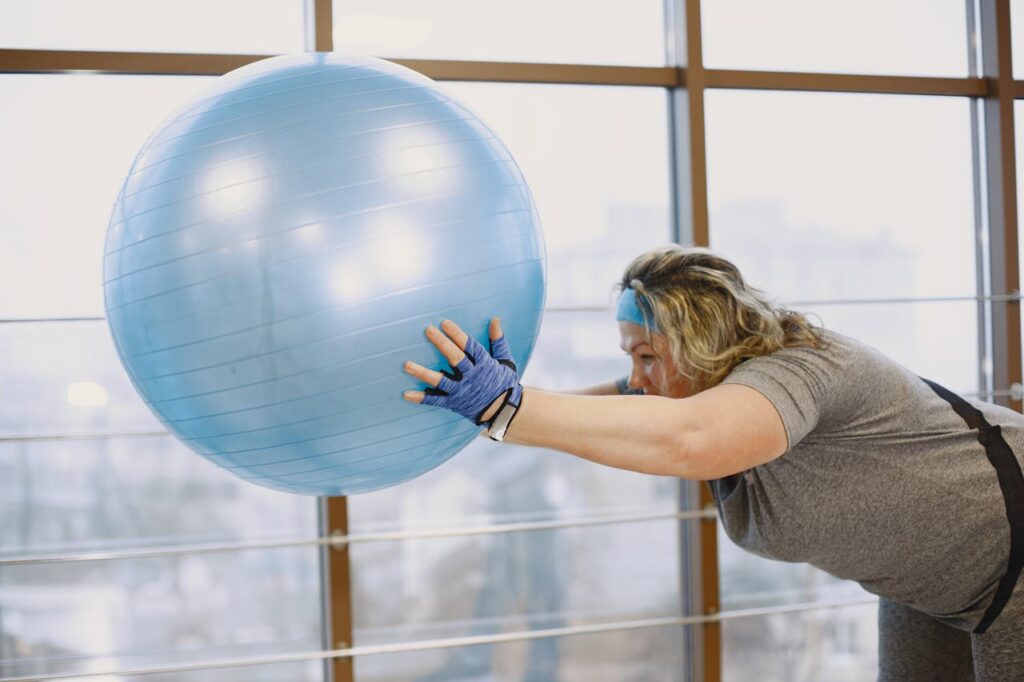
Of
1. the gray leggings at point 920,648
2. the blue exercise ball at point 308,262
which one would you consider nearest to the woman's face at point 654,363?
the blue exercise ball at point 308,262

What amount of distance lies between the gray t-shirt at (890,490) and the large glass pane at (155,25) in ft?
5.80

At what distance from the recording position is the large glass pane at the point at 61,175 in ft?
8.02

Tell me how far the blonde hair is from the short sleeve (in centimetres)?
4

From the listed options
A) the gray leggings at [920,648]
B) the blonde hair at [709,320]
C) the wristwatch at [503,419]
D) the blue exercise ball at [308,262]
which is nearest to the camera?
the blue exercise ball at [308,262]

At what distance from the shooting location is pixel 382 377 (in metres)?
1.08

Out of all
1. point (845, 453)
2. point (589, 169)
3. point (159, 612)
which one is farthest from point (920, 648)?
point (159, 612)

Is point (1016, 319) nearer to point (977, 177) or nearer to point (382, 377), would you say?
point (977, 177)

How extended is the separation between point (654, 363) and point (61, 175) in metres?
1.73

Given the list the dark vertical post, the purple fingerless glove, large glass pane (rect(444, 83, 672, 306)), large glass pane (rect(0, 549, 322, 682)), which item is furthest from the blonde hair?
the dark vertical post

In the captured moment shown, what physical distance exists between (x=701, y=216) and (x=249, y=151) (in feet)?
6.07

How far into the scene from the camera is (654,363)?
5.28ft

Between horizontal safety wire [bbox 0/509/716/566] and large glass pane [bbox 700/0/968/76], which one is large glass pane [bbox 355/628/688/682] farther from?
large glass pane [bbox 700/0/968/76]

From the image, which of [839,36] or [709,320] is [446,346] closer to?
[709,320]

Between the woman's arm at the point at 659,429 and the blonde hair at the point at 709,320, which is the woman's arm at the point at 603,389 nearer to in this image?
the blonde hair at the point at 709,320
